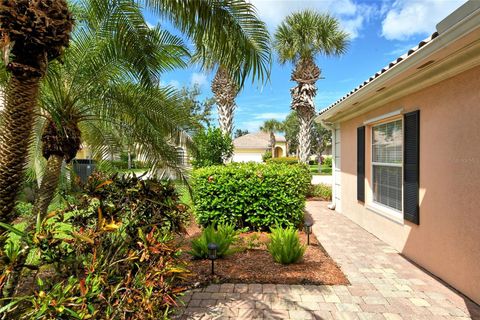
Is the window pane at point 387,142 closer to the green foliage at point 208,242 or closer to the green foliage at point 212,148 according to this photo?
the green foliage at point 208,242

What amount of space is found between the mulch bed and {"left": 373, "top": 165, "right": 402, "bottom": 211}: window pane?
6.10 feet

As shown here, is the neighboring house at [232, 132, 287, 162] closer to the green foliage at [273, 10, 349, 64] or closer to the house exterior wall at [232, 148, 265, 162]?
the house exterior wall at [232, 148, 265, 162]

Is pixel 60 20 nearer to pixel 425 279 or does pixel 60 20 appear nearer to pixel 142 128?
pixel 142 128

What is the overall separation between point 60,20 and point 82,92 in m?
1.56

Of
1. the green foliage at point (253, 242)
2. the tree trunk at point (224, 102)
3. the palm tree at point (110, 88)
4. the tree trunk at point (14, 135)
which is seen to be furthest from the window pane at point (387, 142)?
the tree trunk at point (224, 102)

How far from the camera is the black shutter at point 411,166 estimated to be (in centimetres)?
460

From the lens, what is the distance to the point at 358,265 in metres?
4.68

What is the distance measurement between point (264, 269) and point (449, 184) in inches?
122

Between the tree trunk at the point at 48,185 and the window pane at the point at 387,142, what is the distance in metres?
6.04

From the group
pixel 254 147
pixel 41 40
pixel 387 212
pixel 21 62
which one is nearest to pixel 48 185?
pixel 21 62

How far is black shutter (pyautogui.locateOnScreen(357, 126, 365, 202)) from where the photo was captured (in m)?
6.82

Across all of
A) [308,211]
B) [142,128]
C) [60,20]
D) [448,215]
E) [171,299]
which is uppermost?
[60,20]

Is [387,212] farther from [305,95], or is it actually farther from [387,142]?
[305,95]

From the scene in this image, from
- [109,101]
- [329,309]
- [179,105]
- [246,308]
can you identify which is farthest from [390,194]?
[109,101]
